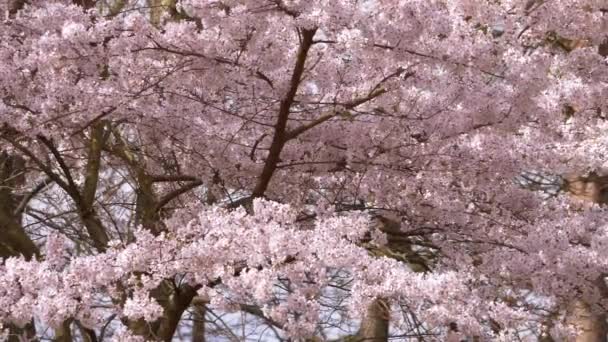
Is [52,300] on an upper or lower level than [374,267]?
lower

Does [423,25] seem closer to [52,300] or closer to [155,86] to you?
[155,86]

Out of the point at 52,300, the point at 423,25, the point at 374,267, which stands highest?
the point at 423,25

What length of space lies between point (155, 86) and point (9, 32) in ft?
3.37

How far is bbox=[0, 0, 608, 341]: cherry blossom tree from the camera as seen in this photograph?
451 cm

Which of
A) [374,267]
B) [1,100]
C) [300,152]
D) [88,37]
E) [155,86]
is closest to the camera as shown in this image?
[374,267]

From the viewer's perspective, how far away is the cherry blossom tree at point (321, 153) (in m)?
4.51

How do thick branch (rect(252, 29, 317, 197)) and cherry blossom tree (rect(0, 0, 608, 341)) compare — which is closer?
cherry blossom tree (rect(0, 0, 608, 341))

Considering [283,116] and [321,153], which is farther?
[321,153]

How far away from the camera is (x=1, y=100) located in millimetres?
5645

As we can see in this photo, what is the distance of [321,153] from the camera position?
670cm

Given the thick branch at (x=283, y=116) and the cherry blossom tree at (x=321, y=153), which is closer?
the cherry blossom tree at (x=321, y=153)

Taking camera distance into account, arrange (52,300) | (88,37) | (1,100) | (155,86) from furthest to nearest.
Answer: (155,86)
(1,100)
(88,37)
(52,300)

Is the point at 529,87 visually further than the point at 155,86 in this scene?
No

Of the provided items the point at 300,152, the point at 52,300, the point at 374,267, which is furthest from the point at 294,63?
the point at 52,300
